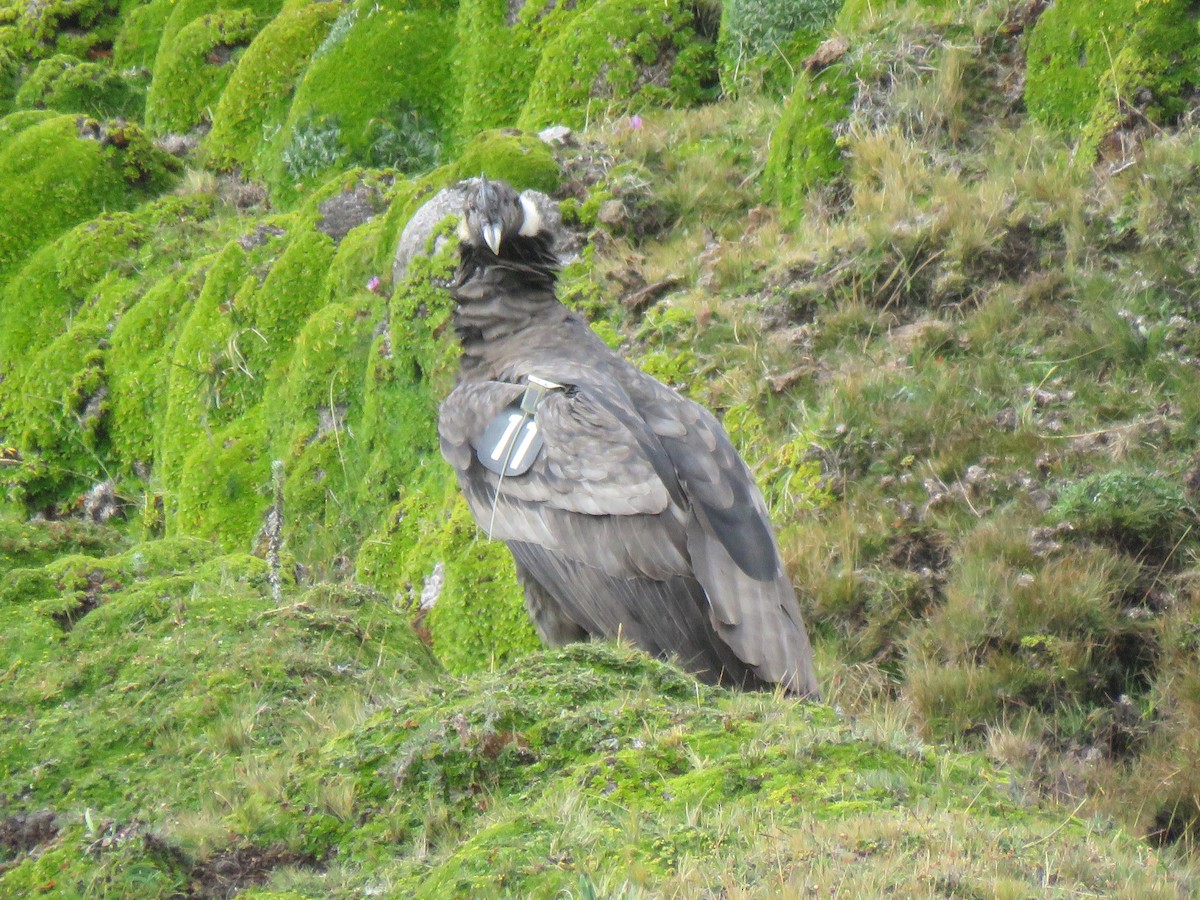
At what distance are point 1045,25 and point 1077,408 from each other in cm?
313

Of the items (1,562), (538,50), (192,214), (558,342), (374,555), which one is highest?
(538,50)

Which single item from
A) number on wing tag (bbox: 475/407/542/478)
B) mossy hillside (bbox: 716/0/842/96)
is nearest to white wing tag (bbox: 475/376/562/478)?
number on wing tag (bbox: 475/407/542/478)

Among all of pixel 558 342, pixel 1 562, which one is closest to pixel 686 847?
pixel 558 342

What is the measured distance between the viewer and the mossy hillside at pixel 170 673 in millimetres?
4145

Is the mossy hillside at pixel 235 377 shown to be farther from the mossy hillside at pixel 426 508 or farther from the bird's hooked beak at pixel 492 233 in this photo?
the bird's hooked beak at pixel 492 233

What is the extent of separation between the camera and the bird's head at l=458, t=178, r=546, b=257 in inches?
258

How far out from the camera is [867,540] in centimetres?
667

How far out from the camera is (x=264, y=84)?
1359 cm

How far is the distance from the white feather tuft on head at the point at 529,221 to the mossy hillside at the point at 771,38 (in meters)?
4.07

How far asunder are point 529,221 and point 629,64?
15.1 ft

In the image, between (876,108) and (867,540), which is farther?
(876,108)

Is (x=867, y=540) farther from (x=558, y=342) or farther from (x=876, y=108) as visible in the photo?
(x=876, y=108)

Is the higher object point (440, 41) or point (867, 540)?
point (440, 41)

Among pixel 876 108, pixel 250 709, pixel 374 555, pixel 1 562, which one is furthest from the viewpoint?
pixel 876 108
